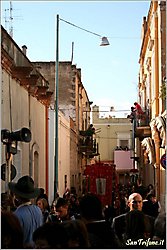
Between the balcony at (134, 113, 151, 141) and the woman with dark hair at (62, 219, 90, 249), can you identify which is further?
the balcony at (134, 113, 151, 141)

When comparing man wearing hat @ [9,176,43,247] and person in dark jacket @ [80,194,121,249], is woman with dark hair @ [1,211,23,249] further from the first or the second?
man wearing hat @ [9,176,43,247]

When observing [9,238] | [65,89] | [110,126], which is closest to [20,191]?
[9,238]

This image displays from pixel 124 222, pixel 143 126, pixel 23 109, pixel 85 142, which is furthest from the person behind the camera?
pixel 85 142

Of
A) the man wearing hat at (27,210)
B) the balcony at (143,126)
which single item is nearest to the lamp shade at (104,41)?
the man wearing hat at (27,210)

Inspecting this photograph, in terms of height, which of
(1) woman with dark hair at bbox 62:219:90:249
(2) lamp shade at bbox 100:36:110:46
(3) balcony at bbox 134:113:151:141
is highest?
(2) lamp shade at bbox 100:36:110:46

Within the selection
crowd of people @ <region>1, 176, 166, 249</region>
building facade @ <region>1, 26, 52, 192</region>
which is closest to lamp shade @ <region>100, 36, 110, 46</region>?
building facade @ <region>1, 26, 52, 192</region>

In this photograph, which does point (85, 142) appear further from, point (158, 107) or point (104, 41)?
point (104, 41)

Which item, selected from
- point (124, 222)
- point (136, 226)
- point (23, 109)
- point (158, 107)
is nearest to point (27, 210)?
point (124, 222)

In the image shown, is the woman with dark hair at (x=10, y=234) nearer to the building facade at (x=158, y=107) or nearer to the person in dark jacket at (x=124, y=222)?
the person in dark jacket at (x=124, y=222)

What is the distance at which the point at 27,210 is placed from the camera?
638cm

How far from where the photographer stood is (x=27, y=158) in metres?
16.8

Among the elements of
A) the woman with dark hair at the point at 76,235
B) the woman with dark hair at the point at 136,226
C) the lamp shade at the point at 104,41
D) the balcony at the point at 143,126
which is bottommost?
the woman with dark hair at the point at 136,226

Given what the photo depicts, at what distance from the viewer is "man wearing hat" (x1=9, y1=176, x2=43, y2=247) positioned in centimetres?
618

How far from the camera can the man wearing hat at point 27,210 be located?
618 cm
